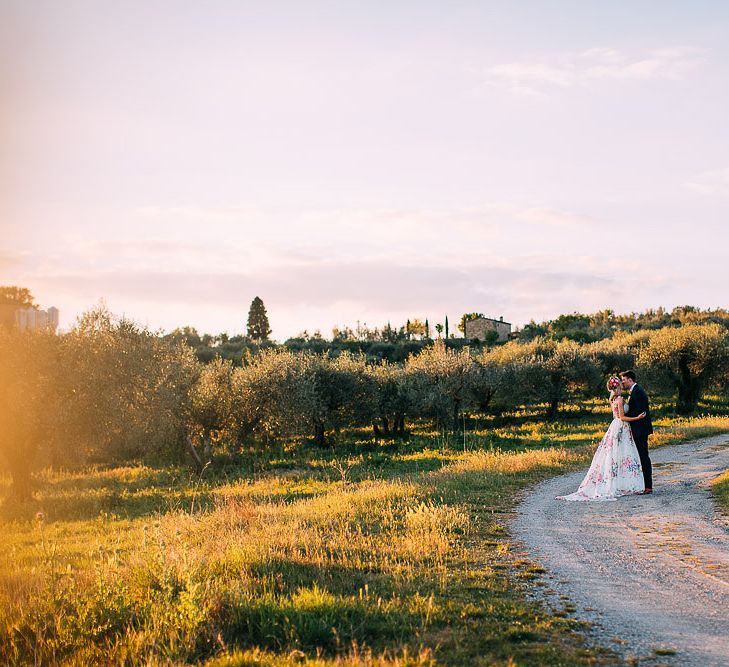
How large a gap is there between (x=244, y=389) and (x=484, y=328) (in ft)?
245

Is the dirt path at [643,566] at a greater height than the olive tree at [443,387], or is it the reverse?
the olive tree at [443,387]

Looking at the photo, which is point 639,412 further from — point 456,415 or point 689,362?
point 689,362

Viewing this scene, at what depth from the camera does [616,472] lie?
54.4 feet

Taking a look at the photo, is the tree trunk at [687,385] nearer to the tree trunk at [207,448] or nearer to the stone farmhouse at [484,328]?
the tree trunk at [207,448]

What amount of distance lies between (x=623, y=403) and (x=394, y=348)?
7350 centimetres

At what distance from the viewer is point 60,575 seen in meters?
11.0

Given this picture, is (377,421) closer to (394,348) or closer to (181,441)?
(181,441)

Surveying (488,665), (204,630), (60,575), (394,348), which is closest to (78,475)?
(60,575)

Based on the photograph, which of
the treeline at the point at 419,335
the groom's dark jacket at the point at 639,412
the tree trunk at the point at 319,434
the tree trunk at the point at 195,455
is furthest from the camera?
the treeline at the point at 419,335

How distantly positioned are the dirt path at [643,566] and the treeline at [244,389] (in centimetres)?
1995

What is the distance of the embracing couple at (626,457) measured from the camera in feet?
54.2

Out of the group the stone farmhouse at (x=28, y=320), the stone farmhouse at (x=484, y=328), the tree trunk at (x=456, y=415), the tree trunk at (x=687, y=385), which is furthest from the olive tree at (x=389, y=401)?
the stone farmhouse at (x=484, y=328)

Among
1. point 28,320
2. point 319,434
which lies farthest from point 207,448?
point 28,320

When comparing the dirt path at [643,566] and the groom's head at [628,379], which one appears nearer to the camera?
the dirt path at [643,566]
